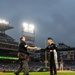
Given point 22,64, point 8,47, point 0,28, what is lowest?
point 22,64

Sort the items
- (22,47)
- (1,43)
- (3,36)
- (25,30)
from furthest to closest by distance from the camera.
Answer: (3,36) → (1,43) → (25,30) → (22,47)

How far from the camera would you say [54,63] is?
39.9 ft

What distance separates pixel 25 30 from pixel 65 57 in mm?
69588

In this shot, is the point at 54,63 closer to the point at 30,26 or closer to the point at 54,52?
the point at 54,52

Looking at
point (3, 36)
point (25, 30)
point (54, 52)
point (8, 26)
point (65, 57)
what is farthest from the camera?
point (65, 57)

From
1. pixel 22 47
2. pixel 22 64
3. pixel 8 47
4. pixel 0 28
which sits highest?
pixel 0 28

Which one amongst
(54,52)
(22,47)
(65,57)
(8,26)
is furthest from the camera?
(65,57)

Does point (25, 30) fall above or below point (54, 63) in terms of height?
above

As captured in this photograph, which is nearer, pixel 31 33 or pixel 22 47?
pixel 22 47

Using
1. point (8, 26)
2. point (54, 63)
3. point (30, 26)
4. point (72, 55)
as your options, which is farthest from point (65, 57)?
point (54, 63)

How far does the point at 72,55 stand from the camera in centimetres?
12631

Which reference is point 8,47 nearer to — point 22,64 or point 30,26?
point 30,26

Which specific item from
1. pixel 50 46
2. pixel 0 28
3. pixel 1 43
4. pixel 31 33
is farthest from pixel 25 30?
pixel 50 46

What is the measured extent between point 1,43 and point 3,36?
6.50 metres
